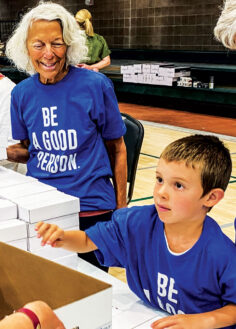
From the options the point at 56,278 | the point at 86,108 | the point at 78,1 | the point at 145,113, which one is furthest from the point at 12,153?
the point at 78,1

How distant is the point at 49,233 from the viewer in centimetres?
124

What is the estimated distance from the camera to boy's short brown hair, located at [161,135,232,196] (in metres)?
1.22

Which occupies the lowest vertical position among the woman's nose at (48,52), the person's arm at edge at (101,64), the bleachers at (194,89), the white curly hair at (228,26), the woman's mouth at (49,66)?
the bleachers at (194,89)

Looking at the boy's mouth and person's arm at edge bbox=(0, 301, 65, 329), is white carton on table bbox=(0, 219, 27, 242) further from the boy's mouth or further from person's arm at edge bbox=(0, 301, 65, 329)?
person's arm at edge bbox=(0, 301, 65, 329)

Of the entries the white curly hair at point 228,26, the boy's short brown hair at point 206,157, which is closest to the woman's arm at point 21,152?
the boy's short brown hair at point 206,157

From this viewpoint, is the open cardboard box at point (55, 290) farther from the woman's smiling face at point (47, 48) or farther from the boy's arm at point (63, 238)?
the woman's smiling face at point (47, 48)

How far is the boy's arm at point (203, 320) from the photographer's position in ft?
3.59

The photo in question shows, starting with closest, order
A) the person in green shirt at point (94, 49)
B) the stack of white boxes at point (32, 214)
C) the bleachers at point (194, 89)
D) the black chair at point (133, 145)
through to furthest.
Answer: the stack of white boxes at point (32, 214) < the black chair at point (133, 145) < the person in green shirt at point (94, 49) < the bleachers at point (194, 89)

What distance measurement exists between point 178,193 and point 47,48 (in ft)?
2.83

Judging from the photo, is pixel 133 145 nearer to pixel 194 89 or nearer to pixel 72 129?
pixel 72 129

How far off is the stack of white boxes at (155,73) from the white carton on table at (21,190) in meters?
6.86

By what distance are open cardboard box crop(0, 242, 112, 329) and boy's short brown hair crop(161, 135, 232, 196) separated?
20.4 inches

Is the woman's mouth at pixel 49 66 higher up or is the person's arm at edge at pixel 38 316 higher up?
the woman's mouth at pixel 49 66

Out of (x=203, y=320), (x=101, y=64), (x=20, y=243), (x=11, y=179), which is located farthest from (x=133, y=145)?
(x=101, y=64)
